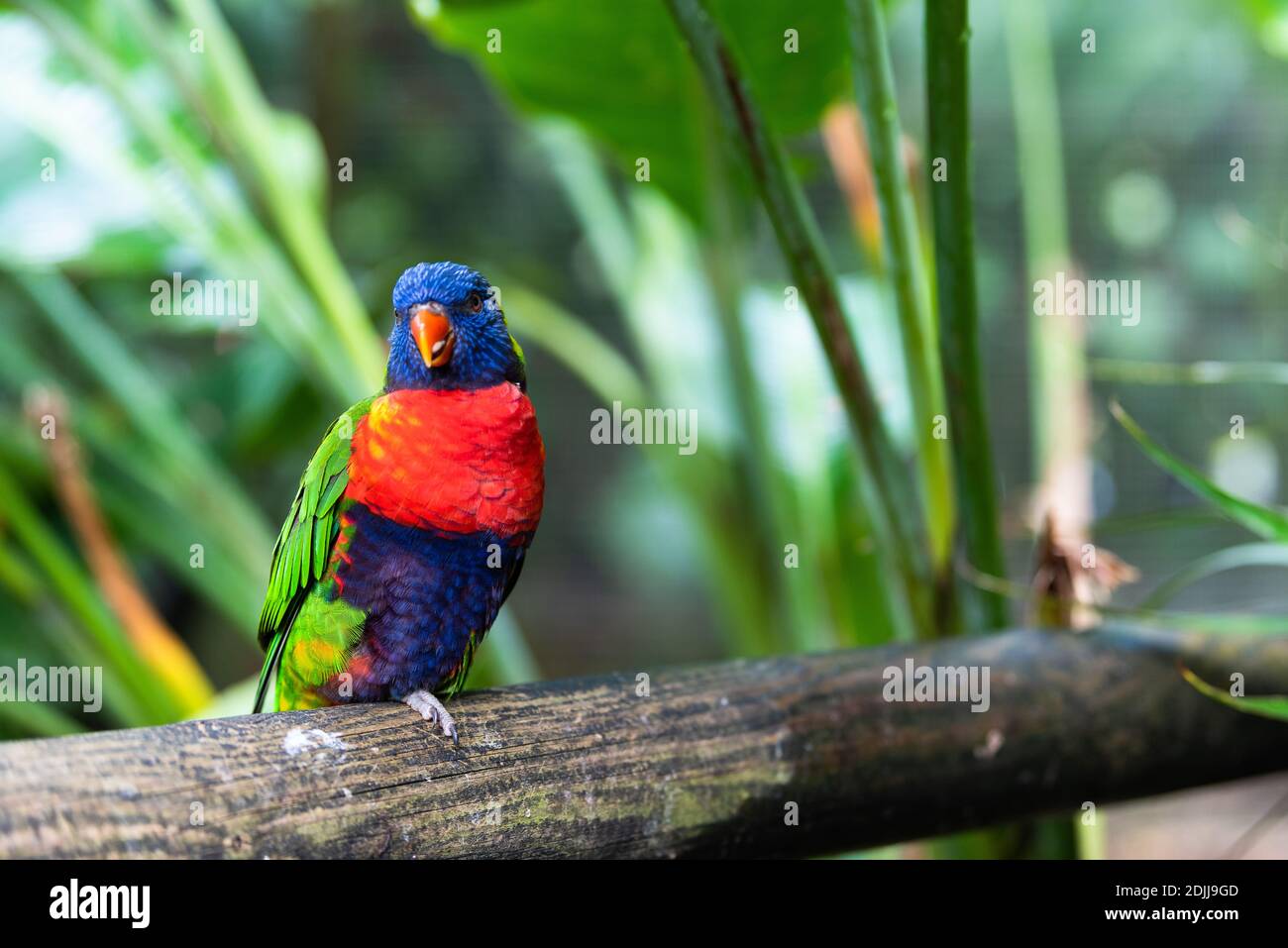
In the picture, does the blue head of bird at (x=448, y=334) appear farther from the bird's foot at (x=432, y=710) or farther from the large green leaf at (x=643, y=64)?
the large green leaf at (x=643, y=64)

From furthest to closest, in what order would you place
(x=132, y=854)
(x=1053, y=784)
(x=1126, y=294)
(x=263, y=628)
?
(x=1126, y=294), (x=1053, y=784), (x=263, y=628), (x=132, y=854)

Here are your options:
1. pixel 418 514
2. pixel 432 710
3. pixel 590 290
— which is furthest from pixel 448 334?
pixel 590 290

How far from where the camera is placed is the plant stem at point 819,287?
0.92 metres

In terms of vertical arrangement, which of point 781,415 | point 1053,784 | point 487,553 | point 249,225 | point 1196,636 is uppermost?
point 249,225

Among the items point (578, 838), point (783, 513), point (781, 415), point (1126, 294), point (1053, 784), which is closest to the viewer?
point (578, 838)

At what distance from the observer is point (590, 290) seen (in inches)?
110

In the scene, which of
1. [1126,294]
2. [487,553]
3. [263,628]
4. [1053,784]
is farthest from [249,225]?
[1126,294]

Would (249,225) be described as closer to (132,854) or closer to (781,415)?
(781,415)

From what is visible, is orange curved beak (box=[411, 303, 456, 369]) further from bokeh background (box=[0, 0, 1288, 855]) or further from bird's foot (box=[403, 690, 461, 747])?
bokeh background (box=[0, 0, 1288, 855])

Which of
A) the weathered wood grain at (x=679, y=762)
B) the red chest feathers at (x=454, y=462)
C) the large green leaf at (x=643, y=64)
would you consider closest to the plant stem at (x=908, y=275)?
the weathered wood grain at (x=679, y=762)

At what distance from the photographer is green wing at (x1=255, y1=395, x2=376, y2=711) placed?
2.87 ft

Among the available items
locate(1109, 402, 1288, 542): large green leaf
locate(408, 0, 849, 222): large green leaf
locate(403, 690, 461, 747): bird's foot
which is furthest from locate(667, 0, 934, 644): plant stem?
locate(403, 690, 461, 747): bird's foot

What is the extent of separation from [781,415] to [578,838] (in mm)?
1086
